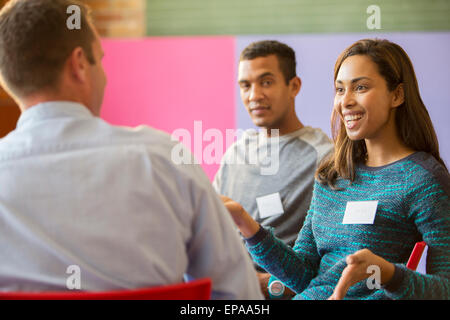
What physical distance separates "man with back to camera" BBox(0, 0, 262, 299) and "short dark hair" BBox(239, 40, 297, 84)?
1710mm

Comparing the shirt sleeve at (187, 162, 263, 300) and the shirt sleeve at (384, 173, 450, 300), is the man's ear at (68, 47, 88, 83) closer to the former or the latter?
the shirt sleeve at (187, 162, 263, 300)

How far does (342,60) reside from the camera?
5.47 ft

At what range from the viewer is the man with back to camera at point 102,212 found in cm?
92

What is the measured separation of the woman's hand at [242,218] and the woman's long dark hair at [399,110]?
11.9 inches

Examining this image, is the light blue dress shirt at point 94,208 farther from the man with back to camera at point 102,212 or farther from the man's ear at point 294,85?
the man's ear at point 294,85

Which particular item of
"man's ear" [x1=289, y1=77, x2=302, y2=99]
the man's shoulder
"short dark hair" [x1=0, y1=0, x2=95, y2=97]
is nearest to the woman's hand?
"short dark hair" [x1=0, y1=0, x2=95, y2=97]

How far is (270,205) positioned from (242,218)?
28.9 inches

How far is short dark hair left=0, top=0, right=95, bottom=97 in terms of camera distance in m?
1.03

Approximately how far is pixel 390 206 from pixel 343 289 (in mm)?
379

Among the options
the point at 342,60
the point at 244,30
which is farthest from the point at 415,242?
the point at 244,30

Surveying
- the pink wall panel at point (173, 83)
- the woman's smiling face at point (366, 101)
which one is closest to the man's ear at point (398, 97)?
the woman's smiling face at point (366, 101)

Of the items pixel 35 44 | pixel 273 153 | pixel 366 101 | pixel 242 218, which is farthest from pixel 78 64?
pixel 273 153
